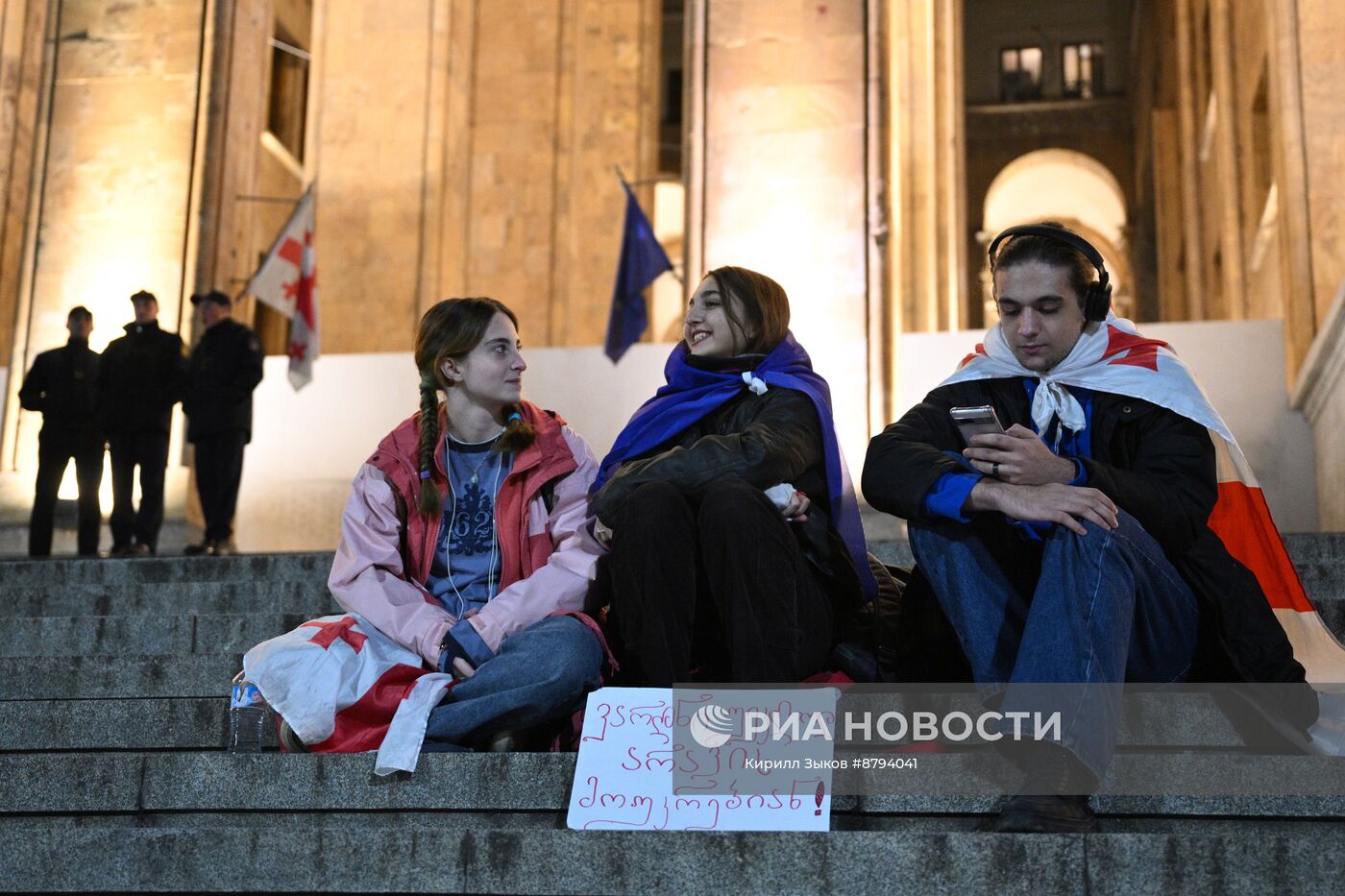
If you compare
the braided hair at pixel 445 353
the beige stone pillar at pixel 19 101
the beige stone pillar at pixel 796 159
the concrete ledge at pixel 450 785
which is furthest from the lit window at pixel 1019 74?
the concrete ledge at pixel 450 785

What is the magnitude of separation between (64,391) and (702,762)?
6.24 meters

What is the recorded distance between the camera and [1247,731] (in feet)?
9.56

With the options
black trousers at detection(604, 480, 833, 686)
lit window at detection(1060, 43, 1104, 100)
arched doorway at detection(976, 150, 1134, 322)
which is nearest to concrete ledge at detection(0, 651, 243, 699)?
black trousers at detection(604, 480, 833, 686)

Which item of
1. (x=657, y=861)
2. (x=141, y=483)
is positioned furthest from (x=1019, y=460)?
(x=141, y=483)

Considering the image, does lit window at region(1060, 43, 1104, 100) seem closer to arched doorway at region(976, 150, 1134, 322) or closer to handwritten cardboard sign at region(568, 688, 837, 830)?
arched doorway at region(976, 150, 1134, 322)

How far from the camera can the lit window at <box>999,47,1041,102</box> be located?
23891 mm

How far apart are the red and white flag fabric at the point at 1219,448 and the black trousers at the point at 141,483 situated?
5665 millimetres

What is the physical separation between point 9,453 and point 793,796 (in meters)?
8.28

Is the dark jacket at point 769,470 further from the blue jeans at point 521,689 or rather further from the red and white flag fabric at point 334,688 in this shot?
the red and white flag fabric at point 334,688

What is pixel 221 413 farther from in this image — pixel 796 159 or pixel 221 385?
pixel 796 159

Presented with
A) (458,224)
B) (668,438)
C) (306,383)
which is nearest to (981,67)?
(458,224)

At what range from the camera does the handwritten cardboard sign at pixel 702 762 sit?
2641 mm

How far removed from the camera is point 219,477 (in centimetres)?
788

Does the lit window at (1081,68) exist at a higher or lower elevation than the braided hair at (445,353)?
higher
